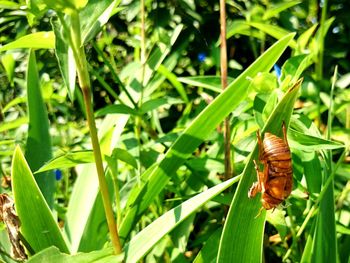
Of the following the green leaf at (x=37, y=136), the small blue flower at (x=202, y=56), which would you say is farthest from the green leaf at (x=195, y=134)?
the small blue flower at (x=202, y=56)

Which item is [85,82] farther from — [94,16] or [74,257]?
[74,257]

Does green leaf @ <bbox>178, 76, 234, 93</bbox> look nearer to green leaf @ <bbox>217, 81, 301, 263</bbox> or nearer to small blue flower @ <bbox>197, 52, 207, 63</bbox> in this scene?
green leaf @ <bbox>217, 81, 301, 263</bbox>

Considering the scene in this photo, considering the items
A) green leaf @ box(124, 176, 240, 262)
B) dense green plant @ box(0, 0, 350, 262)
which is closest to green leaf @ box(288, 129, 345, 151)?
dense green plant @ box(0, 0, 350, 262)

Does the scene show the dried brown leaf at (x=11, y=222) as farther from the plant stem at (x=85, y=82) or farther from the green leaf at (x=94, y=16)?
the green leaf at (x=94, y=16)

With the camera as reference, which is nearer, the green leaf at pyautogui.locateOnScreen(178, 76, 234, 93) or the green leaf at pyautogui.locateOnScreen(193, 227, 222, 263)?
the green leaf at pyautogui.locateOnScreen(193, 227, 222, 263)

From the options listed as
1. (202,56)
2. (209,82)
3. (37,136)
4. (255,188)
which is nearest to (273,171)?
(255,188)
